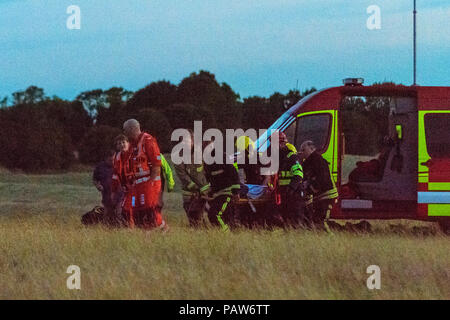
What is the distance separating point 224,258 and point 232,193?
94.8 inches

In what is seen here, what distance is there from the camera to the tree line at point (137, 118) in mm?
50625

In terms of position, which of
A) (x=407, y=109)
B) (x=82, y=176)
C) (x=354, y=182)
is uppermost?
(x=407, y=109)

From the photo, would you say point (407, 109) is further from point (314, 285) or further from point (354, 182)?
point (314, 285)

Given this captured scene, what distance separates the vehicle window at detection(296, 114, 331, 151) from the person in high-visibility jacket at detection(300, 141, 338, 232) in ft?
1.25

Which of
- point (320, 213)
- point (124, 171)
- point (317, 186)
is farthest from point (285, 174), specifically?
point (124, 171)

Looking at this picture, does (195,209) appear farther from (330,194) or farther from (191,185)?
(330,194)

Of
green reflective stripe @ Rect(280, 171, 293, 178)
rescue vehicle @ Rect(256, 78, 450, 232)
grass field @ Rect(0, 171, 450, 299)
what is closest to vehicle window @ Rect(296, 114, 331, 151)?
rescue vehicle @ Rect(256, 78, 450, 232)

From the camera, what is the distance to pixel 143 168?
460 inches

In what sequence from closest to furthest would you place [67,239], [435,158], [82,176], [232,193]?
1. [67,239]
2. [232,193]
3. [435,158]
4. [82,176]

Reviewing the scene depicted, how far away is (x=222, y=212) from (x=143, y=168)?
1420 mm

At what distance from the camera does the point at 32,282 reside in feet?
27.8

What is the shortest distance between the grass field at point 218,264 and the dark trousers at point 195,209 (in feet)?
2.92
